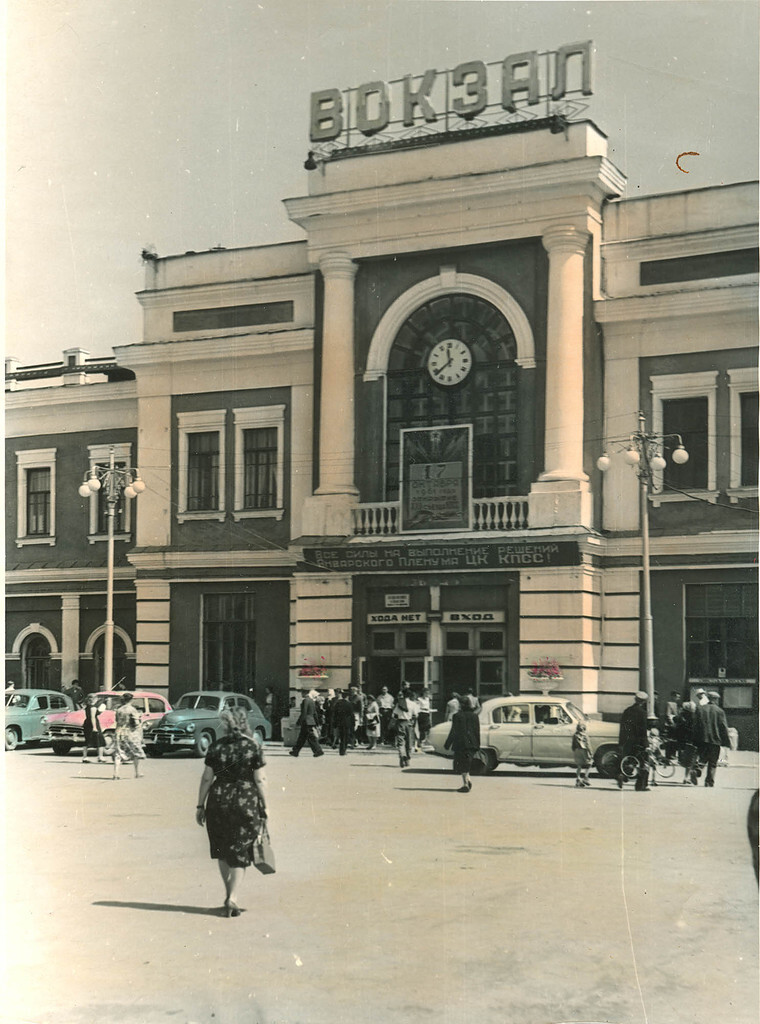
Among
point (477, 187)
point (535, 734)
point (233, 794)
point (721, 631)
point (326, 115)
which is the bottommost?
point (233, 794)

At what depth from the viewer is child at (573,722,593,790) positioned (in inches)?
371

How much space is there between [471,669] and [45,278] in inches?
194

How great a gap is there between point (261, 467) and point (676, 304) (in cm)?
357

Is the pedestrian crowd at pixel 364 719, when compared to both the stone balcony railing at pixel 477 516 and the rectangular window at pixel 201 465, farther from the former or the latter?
the rectangular window at pixel 201 465

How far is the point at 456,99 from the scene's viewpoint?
9859mm

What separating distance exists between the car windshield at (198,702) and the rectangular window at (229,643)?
11cm

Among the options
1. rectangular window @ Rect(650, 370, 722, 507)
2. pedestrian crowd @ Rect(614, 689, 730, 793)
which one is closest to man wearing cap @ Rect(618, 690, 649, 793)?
pedestrian crowd @ Rect(614, 689, 730, 793)

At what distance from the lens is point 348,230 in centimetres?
1042

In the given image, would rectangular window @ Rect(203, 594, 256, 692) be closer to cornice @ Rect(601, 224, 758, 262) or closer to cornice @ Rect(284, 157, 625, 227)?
cornice @ Rect(284, 157, 625, 227)

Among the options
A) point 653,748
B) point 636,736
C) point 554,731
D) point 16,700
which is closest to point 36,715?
point 16,700

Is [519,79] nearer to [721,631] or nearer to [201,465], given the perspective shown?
[201,465]

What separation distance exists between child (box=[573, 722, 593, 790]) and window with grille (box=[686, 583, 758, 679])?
905 millimetres

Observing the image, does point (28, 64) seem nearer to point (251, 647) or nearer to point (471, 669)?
point (251, 647)

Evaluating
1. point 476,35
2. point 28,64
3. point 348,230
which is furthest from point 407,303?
point 28,64
